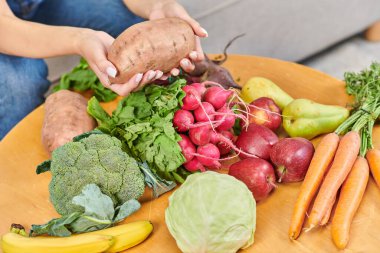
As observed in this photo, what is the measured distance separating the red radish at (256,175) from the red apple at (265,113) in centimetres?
19

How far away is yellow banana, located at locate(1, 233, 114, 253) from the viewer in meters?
1.01

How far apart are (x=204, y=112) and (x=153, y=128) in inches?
5.5

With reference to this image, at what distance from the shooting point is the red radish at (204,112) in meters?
1.21

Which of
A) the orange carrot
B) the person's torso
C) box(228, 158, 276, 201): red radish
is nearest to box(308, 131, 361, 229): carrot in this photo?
the orange carrot

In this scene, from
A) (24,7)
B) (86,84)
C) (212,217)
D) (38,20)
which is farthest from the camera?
(38,20)

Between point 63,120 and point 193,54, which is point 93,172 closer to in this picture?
point 63,120

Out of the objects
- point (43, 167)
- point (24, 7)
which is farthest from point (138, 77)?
point (24, 7)

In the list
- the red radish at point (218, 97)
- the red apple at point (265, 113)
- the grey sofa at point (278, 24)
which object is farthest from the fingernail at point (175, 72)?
the grey sofa at point (278, 24)

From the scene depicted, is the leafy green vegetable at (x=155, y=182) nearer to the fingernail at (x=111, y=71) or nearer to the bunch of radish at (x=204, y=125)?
the bunch of radish at (x=204, y=125)

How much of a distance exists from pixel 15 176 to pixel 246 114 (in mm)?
676

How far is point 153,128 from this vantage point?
4.01 feet

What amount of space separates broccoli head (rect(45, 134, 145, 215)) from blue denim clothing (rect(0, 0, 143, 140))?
60 centimetres

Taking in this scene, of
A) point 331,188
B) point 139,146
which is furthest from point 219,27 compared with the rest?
point 331,188

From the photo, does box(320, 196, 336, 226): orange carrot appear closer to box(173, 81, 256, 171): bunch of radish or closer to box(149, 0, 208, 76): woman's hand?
box(173, 81, 256, 171): bunch of radish
